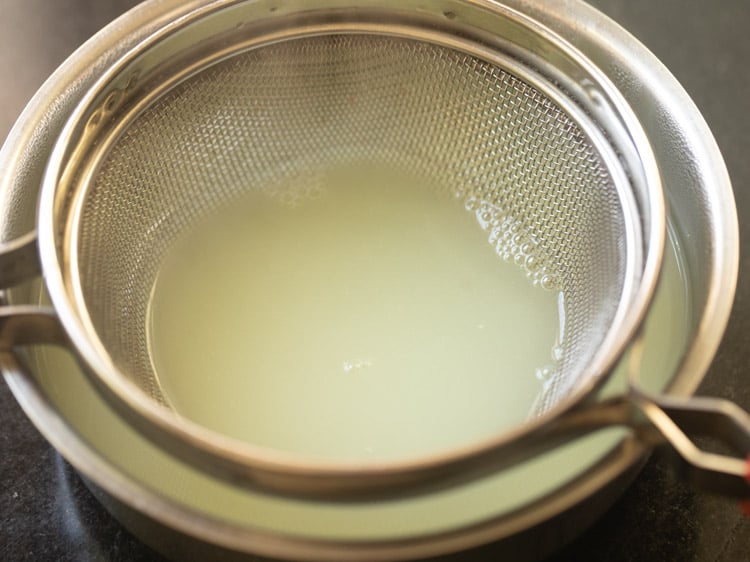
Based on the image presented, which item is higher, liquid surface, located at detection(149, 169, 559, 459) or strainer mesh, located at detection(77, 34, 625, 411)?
strainer mesh, located at detection(77, 34, 625, 411)

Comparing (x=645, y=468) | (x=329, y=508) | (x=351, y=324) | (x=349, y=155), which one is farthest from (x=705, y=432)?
(x=349, y=155)

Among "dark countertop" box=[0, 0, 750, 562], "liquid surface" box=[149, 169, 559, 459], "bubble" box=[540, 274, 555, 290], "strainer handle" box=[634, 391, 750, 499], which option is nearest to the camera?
"strainer handle" box=[634, 391, 750, 499]

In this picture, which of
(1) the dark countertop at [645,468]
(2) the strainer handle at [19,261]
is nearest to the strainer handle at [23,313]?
(2) the strainer handle at [19,261]

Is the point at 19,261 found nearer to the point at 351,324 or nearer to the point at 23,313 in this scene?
the point at 23,313

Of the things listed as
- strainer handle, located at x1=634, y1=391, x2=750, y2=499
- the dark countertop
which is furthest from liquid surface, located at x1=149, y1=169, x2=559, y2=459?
strainer handle, located at x1=634, y1=391, x2=750, y2=499

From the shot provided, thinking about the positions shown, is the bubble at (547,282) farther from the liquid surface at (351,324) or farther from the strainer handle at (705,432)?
the strainer handle at (705,432)

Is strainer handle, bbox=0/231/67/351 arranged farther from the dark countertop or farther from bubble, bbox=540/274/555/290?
bubble, bbox=540/274/555/290

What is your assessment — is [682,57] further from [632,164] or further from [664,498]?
[664,498]
